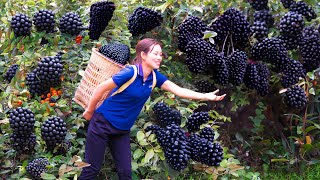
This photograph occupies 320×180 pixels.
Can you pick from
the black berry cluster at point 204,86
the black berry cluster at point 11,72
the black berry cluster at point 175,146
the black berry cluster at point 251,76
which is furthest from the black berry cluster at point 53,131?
the black berry cluster at point 251,76

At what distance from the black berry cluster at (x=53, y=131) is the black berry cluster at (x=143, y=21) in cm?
93

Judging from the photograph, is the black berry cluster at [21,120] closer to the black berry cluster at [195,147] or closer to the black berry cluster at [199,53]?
the black berry cluster at [195,147]

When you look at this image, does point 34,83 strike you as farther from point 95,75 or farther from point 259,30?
point 259,30

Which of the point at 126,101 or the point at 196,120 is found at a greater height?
the point at 126,101

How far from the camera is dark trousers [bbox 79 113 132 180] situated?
8.32ft

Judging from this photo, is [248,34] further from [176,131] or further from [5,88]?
[5,88]

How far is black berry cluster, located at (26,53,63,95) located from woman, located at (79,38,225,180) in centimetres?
38

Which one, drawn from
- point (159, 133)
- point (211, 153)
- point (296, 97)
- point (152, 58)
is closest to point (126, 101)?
point (152, 58)

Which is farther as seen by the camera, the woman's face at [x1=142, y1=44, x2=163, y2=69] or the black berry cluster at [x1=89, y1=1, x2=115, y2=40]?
the black berry cluster at [x1=89, y1=1, x2=115, y2=40]

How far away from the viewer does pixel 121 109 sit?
250cm

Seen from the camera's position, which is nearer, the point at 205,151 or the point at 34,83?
the point at 205,151

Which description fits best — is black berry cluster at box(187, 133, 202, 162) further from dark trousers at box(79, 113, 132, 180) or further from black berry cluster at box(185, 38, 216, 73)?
black berry cluster at box(185, 38, 216, 73)

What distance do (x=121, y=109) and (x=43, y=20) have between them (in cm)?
98

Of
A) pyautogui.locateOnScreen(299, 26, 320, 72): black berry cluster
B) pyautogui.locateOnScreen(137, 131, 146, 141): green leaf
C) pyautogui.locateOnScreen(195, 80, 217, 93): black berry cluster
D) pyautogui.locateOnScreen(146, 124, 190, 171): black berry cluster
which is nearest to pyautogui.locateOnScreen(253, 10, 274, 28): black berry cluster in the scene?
pyautogui.locateOnScreen(299, 26, 320, 72): black berry cluster
